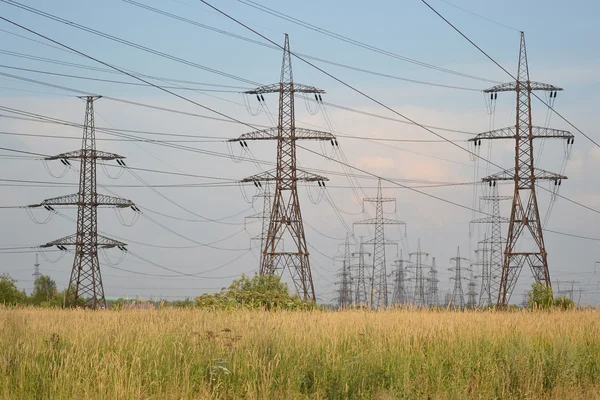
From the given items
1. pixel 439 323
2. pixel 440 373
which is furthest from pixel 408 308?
pixel 440 373

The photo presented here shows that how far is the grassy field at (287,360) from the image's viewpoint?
13391 mm

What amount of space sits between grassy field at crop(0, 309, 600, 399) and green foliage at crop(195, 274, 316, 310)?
11043 mm

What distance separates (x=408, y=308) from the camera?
27.8 m

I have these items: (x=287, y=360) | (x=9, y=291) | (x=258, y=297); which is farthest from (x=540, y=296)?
(x=9, y=291)

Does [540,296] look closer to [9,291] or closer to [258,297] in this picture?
[258,297]

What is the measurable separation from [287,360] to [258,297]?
60.6 ft

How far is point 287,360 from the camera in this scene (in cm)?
1549

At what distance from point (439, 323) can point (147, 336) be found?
26.2ft

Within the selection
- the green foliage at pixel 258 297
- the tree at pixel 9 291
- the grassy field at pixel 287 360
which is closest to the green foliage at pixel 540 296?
the green foliage at pixel 258 297

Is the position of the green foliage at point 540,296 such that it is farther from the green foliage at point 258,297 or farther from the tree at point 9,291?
the tree at point 9,291

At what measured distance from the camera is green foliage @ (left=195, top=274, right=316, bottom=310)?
32.2 m

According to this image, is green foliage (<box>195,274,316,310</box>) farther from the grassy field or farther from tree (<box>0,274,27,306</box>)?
tree (<box>0,274,27,306</box>)

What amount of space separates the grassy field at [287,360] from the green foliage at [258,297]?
435 inches

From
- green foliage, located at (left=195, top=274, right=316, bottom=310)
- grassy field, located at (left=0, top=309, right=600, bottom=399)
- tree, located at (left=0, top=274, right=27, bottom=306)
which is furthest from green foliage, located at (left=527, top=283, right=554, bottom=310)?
tree, located at (left=0, top=274, right=27, bottom=306)
